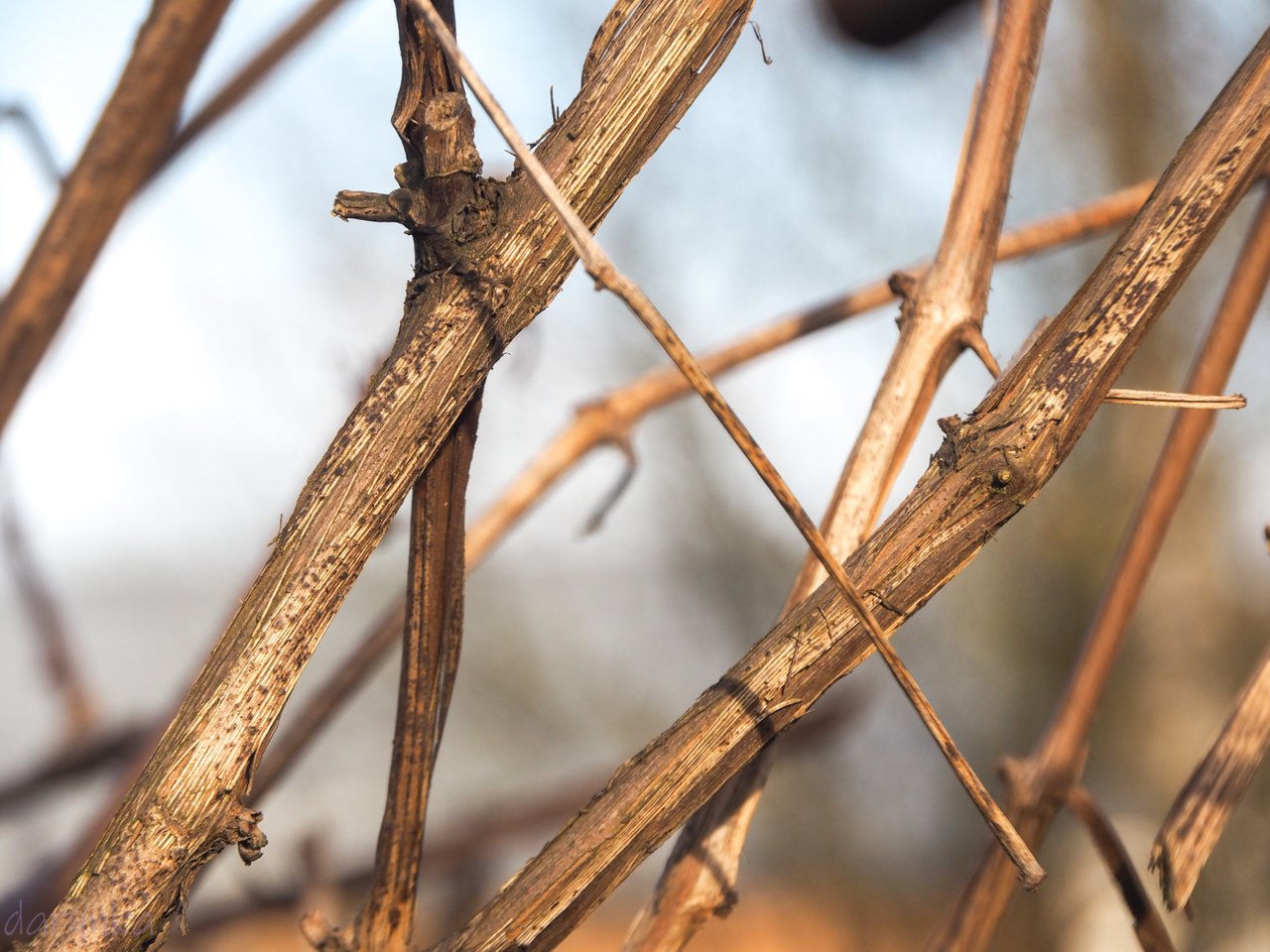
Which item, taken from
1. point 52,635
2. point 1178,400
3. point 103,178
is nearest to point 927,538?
point 1178,400

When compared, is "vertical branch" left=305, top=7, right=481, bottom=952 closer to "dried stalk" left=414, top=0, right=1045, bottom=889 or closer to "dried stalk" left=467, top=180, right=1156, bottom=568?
"dried stalk" left=414, top=0, right=1045, bottom=889

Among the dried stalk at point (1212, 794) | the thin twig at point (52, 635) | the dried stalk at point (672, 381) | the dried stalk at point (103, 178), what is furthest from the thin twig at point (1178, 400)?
the thin twig at point (52, 635)

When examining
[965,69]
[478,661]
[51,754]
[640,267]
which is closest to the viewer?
[51,754]

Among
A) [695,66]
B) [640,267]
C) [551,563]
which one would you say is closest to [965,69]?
[640,267]

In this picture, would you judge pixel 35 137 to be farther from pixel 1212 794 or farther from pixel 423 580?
pixel 1212 794

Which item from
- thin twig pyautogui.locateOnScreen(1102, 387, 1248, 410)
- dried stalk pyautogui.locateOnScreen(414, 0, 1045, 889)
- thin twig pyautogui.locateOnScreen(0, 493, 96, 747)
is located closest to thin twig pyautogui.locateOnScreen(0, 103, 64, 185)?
thin twig pyautogui.locateOnScreen(0, 493, 96, 747)

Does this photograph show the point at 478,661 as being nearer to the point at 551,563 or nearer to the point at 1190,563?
the point at 551,563

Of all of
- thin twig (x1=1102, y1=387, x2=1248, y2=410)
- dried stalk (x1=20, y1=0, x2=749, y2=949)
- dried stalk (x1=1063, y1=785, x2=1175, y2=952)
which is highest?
dried stalk (x1=20, y1=0, x2=749, y2=949)
